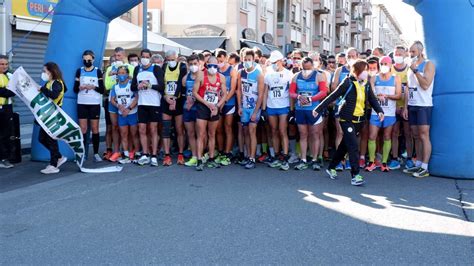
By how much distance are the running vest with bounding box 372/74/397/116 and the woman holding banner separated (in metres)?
5.11

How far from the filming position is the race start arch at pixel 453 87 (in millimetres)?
8453

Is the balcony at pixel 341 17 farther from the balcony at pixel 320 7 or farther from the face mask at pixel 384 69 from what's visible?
the face mask at pixel 384 69

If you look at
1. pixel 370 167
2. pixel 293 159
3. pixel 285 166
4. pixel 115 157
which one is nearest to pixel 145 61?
pixel 115 157

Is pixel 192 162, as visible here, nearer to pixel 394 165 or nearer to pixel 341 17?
pixel 394 165

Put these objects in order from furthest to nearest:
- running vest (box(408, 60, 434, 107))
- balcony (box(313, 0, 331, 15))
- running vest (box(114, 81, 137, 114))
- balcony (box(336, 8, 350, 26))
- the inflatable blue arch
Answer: balcony (box(336, 8, 350, 26))
balcony (box(313, 0, 331, 15))
running vest (box(114, 81, 137, 114))
running vest (box(408, 60, 434, 107))
the inflatable blue arch

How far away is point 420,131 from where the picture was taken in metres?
8.83

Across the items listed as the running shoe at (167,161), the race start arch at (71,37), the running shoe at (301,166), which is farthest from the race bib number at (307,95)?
the race start arch at (71,37)

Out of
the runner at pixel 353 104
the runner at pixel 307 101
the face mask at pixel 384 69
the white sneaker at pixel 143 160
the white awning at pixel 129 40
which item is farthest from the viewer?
the white awning at pixel 129 40

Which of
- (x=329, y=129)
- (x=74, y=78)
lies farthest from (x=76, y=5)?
(x=329, y=129)

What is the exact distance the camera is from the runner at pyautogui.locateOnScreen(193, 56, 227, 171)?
9422mm

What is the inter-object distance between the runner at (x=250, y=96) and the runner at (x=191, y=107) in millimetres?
783

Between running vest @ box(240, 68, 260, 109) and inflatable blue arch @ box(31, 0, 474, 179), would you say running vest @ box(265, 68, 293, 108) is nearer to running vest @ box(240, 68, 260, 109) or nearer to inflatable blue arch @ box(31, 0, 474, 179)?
running vest @ box(240, 68, 260, 109)

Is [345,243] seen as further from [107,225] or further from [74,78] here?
[74,78]

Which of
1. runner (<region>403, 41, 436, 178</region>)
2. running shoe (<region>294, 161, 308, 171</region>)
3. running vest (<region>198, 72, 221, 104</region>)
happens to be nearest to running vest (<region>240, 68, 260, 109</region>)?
running vest (<region>198, 72, 221, 104</region>)
